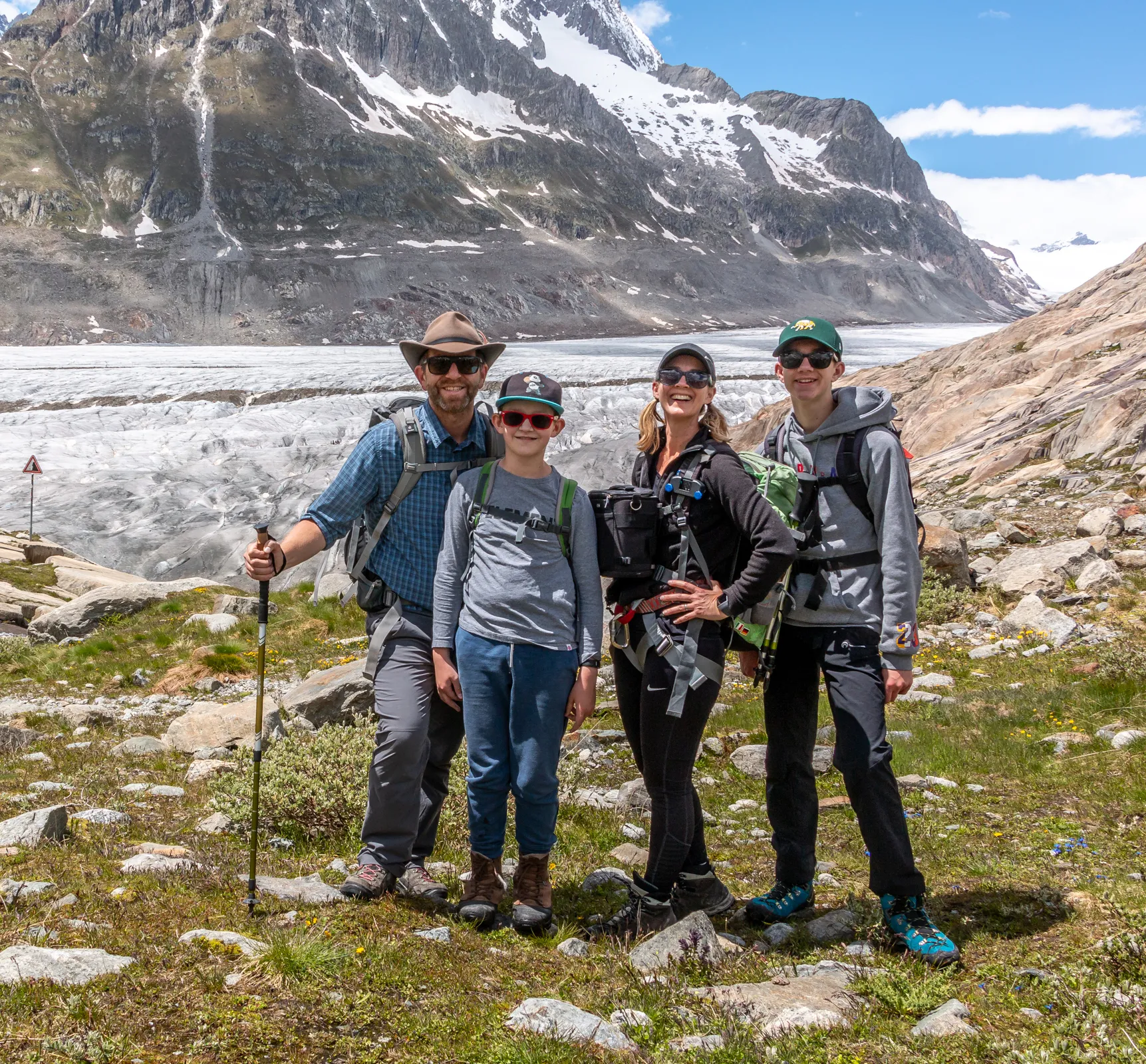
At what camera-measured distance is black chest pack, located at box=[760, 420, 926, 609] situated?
14.3 ft

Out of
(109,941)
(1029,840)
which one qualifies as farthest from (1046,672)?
(109,941)

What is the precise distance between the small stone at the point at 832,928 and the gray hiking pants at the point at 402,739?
1.98m

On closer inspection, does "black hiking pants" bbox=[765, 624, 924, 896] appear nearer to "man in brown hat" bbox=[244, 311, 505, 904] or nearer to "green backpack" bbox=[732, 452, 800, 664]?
"green backpack" bbox=[732, 452, 800, 664]

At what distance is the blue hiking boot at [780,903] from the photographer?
15.3 ft

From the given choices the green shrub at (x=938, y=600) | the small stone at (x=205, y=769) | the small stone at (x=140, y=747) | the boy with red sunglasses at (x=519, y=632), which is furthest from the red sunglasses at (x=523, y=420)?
the green shrub at (x=938, y=600)

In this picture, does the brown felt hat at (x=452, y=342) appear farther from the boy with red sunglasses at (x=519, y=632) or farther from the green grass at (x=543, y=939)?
the green grass at (x=543, y=939)

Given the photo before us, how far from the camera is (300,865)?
5.33 m

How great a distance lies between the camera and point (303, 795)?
5.93 meters

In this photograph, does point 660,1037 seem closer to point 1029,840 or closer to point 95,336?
point 1029,840

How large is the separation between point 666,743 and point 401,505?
1779 mm

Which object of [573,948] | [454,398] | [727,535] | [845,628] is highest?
[454,398]

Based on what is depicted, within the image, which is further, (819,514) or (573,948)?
(819,514)

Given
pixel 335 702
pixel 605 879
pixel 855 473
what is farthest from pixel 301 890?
pixel 335 702

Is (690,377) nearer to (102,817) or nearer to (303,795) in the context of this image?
(303,795)
